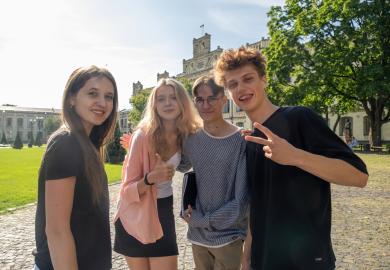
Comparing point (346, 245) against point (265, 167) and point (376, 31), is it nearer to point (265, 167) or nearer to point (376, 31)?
point (265, 167)

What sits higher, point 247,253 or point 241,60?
point 241,60

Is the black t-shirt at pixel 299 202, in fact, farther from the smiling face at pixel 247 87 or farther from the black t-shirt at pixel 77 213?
the black t-shirt at pixel 77 213

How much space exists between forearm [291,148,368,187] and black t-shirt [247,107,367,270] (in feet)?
0.12

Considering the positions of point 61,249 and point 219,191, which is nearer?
point 61,249

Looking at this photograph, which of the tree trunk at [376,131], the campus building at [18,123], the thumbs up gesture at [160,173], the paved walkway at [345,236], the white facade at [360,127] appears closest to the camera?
the thumbs up gesture at [160,173]

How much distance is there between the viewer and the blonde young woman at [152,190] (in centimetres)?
261

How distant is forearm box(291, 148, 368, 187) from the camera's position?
178 cm

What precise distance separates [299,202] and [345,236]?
4846 mm

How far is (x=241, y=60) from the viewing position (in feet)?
7.50

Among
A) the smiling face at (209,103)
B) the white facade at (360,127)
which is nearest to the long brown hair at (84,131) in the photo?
the smiling face at (209,103)

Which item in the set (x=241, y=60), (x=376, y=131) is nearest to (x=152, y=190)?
(x=241, y=60)

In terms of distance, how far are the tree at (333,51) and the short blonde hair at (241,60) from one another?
945 inches

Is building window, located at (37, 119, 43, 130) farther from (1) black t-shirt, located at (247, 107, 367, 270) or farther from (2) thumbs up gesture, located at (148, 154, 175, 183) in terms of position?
(1) black t-shirt, located at (247, 107, 367, 270)

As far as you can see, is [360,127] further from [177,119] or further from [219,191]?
[219,191]
